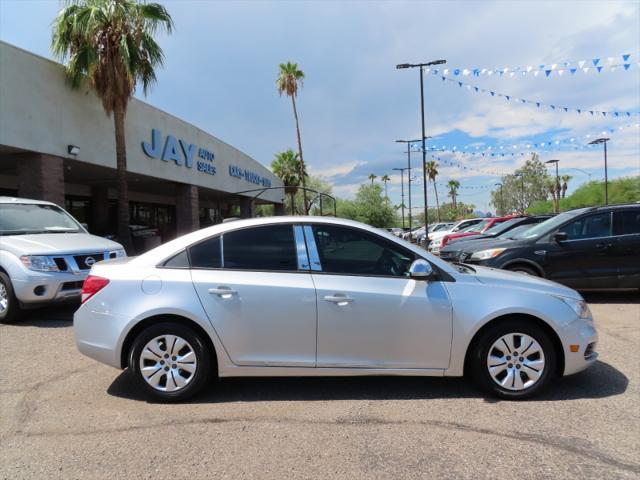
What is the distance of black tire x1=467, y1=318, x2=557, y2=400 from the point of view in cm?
373

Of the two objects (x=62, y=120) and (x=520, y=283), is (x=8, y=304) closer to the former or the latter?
(x=520, y=283)

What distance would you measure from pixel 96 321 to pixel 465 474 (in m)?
3.06

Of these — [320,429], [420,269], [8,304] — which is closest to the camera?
[320,429]

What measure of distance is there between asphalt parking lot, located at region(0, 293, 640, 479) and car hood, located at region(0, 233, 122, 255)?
8.07 feet

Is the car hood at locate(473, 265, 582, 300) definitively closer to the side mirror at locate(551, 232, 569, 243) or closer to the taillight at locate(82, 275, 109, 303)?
the taillight at locate(82, 275, 109, 303)

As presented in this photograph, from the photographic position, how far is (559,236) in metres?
7.59

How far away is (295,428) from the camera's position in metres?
3.32

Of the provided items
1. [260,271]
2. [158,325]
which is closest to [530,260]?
[260,271]

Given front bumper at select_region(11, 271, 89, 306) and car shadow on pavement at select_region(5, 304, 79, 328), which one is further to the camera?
car shadow on pavement at select_region(5, 304, 79, 328)

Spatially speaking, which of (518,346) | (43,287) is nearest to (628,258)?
(518,346)

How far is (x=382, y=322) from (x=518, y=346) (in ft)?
3.75

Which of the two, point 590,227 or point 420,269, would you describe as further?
point 590,227

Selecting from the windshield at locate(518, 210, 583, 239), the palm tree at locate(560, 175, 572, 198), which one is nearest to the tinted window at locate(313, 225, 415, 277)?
the windshield at locate(518, 210, 583, 239)

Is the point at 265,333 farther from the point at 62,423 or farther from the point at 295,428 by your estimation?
the point at 62,423
